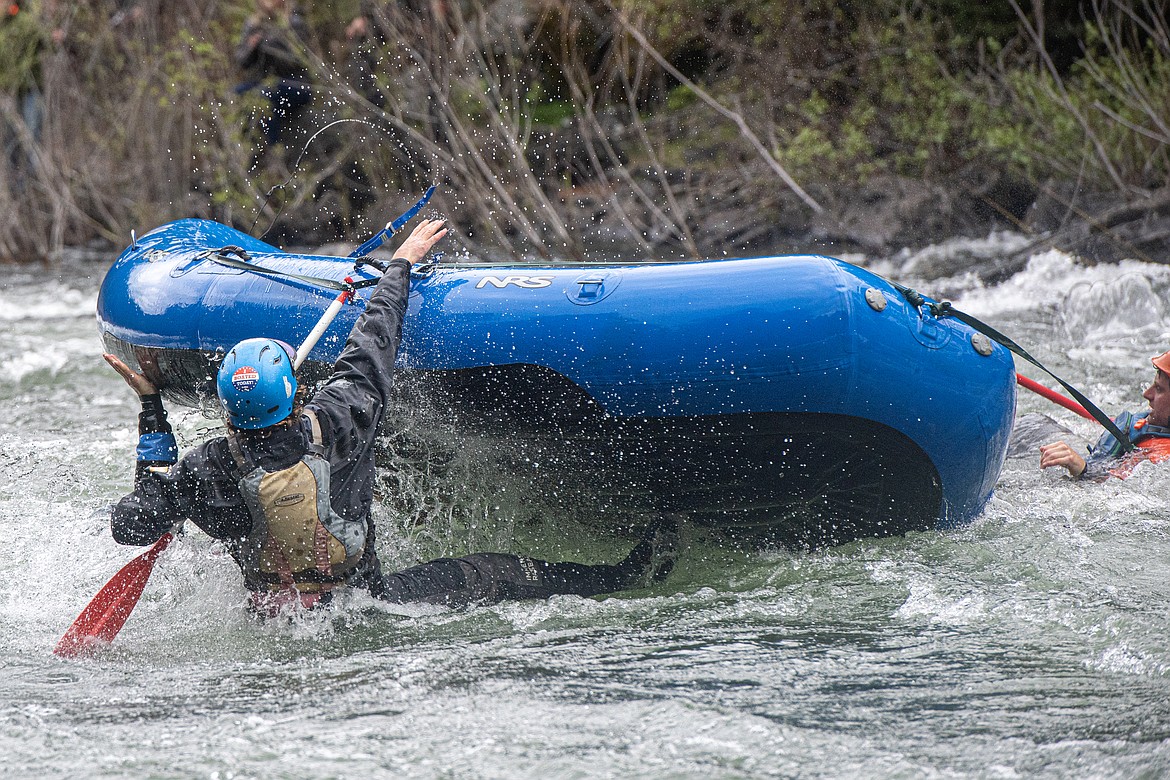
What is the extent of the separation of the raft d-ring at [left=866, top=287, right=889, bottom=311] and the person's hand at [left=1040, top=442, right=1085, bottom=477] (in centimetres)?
134

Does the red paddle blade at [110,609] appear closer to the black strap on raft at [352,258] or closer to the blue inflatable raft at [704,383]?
the blue inflatable raft at [704,383]

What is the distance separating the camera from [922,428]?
375cm

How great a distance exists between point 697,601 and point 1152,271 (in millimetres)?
5802

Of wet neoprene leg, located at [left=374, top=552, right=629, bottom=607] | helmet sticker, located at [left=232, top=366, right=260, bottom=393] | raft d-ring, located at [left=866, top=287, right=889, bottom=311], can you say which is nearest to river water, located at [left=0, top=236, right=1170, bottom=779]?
Answer: wet neoprene leg, located at [left=374, top=552, right=629, bottom=607]

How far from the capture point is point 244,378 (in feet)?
11.0

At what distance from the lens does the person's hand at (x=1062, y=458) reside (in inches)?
179

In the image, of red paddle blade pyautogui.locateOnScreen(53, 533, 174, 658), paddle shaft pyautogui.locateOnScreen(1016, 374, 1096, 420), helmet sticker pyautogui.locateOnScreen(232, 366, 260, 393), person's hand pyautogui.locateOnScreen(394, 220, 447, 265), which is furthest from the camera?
paddle shaft pyautogui.locateOnScreen(1016, 374, 1096, 420)

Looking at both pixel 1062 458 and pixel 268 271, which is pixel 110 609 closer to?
pixel 268 271

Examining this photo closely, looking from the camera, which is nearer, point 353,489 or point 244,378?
point 244,378

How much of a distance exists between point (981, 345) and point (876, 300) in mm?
432

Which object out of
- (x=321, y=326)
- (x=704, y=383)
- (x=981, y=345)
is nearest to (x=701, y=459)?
(x=704, y=383)

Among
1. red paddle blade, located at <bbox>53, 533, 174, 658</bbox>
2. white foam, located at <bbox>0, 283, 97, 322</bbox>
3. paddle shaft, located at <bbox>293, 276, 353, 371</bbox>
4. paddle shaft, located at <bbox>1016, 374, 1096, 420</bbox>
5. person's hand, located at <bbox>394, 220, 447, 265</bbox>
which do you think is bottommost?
white foam, located at <bbox>0, 283, 97, 322</bbox>

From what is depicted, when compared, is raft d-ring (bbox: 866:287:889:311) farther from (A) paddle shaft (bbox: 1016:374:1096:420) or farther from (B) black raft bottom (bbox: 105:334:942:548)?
(A) paddle shaft (bbox: 1016:374:1096:420)

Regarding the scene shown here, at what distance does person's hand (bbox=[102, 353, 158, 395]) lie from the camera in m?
3.66
